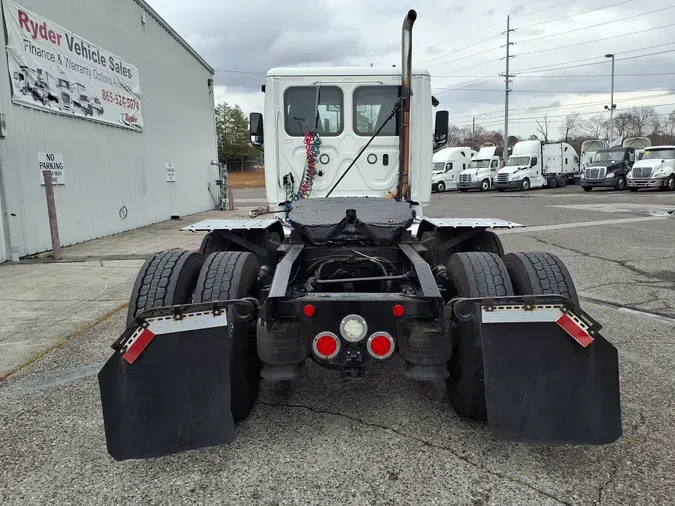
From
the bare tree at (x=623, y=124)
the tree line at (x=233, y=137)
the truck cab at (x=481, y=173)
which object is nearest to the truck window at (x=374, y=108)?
the truck cab at (x=481, y=173)

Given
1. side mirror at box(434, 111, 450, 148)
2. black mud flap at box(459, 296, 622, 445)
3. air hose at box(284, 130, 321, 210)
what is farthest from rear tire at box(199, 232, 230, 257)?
side mirror at box(434, 111, 450, 148)

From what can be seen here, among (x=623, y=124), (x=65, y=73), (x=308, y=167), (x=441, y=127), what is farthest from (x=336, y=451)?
(x=623, y=124)

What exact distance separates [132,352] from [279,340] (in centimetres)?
70

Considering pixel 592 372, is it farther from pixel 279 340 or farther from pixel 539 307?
pixel 279 340

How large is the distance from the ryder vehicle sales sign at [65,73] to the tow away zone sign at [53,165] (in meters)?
0.93

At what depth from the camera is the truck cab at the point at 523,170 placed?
3238cm

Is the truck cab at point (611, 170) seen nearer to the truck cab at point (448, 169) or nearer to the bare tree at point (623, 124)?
the truck cab at point (448, 169)

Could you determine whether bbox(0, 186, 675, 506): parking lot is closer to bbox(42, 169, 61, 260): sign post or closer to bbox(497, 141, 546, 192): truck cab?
bbox(42, 169, 61, 260): sign post

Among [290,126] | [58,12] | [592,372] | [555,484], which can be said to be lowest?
[555,484]

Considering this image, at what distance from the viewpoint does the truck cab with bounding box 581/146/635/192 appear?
28.5 m

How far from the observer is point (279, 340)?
2535mm

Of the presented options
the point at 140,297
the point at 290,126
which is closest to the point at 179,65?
the point at 290,126

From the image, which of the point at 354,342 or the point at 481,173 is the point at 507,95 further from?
the point at 354,342

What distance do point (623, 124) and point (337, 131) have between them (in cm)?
8961
